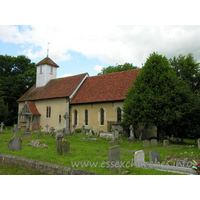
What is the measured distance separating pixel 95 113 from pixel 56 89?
8.58 m

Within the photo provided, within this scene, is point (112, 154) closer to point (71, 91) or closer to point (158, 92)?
point (158, 92)

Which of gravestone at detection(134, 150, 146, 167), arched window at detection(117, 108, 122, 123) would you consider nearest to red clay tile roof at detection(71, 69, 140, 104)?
A: arched window at detection(117, 108, 122, 123)

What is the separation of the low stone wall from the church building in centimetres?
1247

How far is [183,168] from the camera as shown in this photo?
6.51 metres

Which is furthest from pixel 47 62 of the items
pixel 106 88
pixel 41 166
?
pixel 41 166

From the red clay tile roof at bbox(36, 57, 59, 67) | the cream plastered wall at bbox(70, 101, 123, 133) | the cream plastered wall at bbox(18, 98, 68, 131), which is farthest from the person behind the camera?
the red clay tile roof at bbox(36, 57, 59, 67)

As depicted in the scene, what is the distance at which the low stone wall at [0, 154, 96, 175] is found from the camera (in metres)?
5.90

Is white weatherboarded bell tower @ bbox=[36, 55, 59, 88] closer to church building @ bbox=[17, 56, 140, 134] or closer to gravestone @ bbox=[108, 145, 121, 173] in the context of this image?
church building @ bbox=[17, 56, 140, 134]

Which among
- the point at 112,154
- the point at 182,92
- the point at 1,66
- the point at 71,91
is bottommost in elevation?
the point at 112,154

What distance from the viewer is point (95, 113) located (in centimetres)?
2338

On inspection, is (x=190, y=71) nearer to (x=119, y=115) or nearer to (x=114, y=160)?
(x=119, y=115)

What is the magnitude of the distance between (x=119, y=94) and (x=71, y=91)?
777 cm

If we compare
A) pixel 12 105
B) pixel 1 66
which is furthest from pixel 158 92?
pixel 1 66

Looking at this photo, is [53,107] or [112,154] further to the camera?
[53,107]
